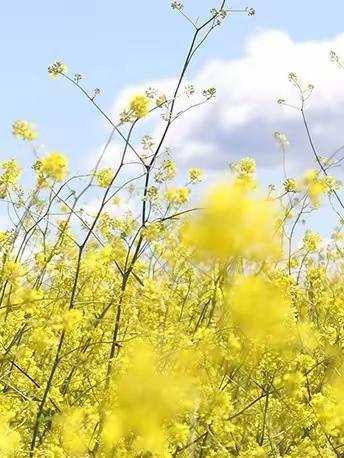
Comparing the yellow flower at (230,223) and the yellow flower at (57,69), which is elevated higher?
the yellow flower at (57,69)

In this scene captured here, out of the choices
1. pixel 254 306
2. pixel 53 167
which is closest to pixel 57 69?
pixel 53 167

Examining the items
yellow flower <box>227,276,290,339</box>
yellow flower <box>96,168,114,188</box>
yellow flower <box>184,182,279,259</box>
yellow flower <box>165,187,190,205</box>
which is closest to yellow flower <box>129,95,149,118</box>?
yellow flower <box>96,168,114,188</box>

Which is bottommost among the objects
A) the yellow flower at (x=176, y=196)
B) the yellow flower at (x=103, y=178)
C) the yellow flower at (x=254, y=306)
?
the yellow flower at (x=254, y=306)

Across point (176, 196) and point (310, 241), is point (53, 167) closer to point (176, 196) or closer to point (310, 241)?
point (176, 196)

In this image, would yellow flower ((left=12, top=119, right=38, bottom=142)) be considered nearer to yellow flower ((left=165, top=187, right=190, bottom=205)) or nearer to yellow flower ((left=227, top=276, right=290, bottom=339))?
yellow flower ((left=165, top=187, right=190, bottom=205))

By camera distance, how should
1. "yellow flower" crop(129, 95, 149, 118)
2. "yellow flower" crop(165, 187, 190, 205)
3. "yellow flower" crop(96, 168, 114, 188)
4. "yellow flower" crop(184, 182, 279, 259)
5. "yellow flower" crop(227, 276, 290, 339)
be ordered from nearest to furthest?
"yellow flower" crop(184, 182, 279, 259)
"yellow flower" crop(227, 276, 290, 339)
"yellow flower" crop(129, 95, 149, 118)
"yellow flower" crop(96, 168, 114, 188)
"yellow flower" crop(165, 187, 190, 205)

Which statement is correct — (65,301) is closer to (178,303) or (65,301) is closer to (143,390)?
(178,303)

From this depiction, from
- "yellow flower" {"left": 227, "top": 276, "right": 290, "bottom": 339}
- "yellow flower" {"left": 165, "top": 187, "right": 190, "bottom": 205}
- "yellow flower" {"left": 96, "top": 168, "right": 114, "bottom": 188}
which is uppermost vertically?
"yellow flower" {"left": 165, "top": 187, "right": 190, "bottom": 205}

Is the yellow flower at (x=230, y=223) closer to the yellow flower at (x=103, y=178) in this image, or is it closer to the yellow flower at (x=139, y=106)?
the yellow flower at (x=139, y=106)

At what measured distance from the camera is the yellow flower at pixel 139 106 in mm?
4395

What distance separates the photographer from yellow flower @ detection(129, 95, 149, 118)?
4.39 metres

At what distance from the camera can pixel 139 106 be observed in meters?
4.39

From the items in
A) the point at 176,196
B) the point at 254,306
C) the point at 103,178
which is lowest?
the point at 254,306

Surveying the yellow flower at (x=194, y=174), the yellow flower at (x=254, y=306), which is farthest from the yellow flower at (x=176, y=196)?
the yellow flower at (x=254, y=306)
